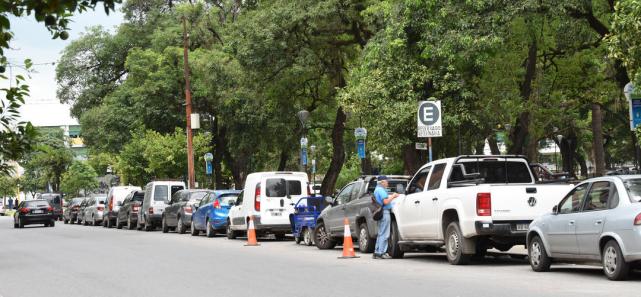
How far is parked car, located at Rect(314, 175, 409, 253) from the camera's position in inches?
812

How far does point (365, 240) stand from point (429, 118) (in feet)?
9.71

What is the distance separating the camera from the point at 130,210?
137 ft

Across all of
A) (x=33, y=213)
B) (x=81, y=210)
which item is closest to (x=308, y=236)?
(x=33, y=213)

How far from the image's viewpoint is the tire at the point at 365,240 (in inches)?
815

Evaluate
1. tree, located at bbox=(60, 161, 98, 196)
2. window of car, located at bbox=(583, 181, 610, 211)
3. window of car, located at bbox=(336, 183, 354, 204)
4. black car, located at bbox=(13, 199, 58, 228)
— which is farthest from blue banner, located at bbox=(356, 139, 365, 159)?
tree, located at bbox=(60, 161, 98, 196)

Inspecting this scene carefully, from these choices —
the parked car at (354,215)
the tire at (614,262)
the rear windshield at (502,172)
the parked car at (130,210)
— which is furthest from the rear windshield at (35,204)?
the tire at (614,262)

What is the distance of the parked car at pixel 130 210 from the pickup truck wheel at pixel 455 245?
2613cm

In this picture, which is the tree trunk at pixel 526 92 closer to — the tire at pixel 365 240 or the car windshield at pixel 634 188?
the tire at pixel 365 240

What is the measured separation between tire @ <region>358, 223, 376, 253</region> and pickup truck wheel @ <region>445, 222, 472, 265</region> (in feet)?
12.2

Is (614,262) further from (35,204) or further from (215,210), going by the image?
(35,204)

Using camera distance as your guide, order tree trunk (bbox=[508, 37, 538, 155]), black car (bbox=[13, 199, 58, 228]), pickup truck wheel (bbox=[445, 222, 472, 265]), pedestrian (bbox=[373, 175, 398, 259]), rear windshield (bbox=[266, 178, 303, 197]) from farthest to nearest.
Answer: black car (bbox=[13, 199, 58, 228])
tree trunk (bbox=[508, 37, 538, 155])
rear windshield (bbox=[266, 178, 303, 197])
pedestrian (bbox=[373, 175, 398, 259])
pickup truck wheel (bbox=[445, 222, 472, 265])

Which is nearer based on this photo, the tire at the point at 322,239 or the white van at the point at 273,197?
the tire at the point at 322,239

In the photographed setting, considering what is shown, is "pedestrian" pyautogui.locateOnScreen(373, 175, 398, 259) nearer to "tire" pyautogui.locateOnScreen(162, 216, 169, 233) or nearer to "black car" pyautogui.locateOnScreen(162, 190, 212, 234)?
"black car" pyautogui.locateOnScreen(162, 190, 212, 234)

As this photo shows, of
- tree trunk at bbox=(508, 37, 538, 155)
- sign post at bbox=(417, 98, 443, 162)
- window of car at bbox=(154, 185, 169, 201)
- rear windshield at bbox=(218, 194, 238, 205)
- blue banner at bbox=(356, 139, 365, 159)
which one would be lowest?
rear windshield at bbox=(218, 194, 238, 205)
